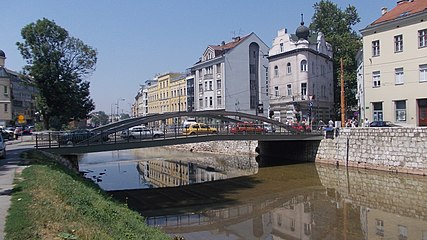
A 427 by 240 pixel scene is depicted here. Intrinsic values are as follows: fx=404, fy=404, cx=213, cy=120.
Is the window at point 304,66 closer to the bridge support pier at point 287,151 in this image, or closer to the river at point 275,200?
the bridge support pier at point 287,151

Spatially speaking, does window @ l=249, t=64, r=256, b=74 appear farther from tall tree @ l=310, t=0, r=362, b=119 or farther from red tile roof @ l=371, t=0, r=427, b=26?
red tile roof @ l=371, t=0, r=427, b=26

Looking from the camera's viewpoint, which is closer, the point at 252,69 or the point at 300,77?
the point at 300,77

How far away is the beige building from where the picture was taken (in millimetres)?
34219

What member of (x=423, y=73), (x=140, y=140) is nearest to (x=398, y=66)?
(x=423, y=73)

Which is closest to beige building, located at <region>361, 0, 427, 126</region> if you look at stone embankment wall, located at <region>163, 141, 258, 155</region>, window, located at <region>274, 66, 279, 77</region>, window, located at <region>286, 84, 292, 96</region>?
window, located at <region>286, 84, 292, 96</region>

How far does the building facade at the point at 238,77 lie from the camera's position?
61.2m

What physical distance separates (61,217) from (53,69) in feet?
122

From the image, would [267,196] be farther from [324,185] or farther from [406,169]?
[406,169]

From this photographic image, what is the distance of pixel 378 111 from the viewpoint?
126 ft

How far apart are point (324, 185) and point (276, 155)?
15.8 meters

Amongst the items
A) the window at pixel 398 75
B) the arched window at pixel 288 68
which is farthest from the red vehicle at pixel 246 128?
the arched window at pixel 288 68

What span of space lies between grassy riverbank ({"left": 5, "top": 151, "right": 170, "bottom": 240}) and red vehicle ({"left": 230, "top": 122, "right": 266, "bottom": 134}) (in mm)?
21826

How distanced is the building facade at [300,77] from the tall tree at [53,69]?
23.7 metres

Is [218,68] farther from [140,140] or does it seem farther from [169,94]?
[140,140]
